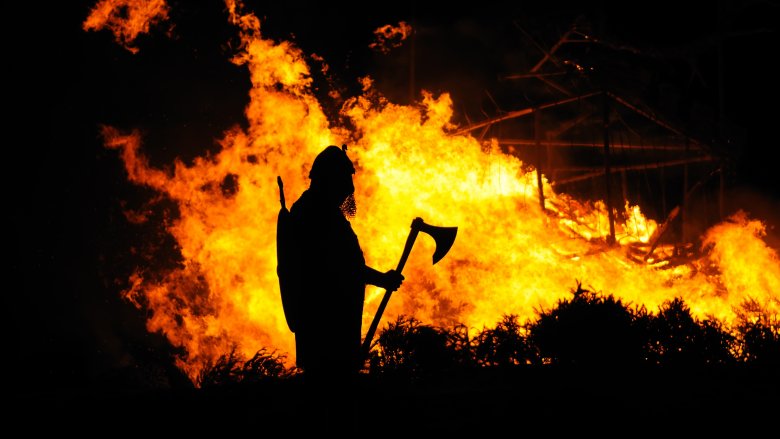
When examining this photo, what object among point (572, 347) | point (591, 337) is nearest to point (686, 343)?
point (591, 337)

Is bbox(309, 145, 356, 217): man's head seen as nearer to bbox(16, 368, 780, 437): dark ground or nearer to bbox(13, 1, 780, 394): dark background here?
bbox(16, 368, 780, 437): dark ground

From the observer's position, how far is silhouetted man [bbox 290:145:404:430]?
13.5 feet

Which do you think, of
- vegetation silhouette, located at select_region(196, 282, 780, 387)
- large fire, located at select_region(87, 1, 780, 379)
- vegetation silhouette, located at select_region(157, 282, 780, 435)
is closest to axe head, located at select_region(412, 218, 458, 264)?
vegetation silhouette, located at select_region(157, 282, 780, 435)

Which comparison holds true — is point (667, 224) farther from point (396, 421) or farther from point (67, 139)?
point (67, 139)

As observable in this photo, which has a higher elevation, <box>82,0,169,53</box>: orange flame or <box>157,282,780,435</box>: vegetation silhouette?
<box>82,0,169,53</box>: orange flame

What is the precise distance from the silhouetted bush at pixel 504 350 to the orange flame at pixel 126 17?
286 inches

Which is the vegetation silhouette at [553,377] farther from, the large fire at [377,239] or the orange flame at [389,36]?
the orange flame at [389,36]

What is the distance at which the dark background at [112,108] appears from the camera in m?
9.41

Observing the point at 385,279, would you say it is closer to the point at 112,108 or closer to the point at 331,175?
the point at 331,175

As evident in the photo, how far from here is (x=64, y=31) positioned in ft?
32.0

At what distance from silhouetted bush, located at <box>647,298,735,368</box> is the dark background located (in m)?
4.26

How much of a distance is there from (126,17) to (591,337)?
8399mm

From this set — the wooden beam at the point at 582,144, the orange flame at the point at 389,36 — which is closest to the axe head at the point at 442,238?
the wooden beam at the point at 582,144

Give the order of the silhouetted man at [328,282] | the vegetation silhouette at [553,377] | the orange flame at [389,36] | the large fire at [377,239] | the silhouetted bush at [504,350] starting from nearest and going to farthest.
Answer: the silhouetted man at [328,282] → the vegetation silhouette at [553,377] → the silhouetted bush at [504,350] → the large fire at [377,239] → the orange flame at [389,36]
